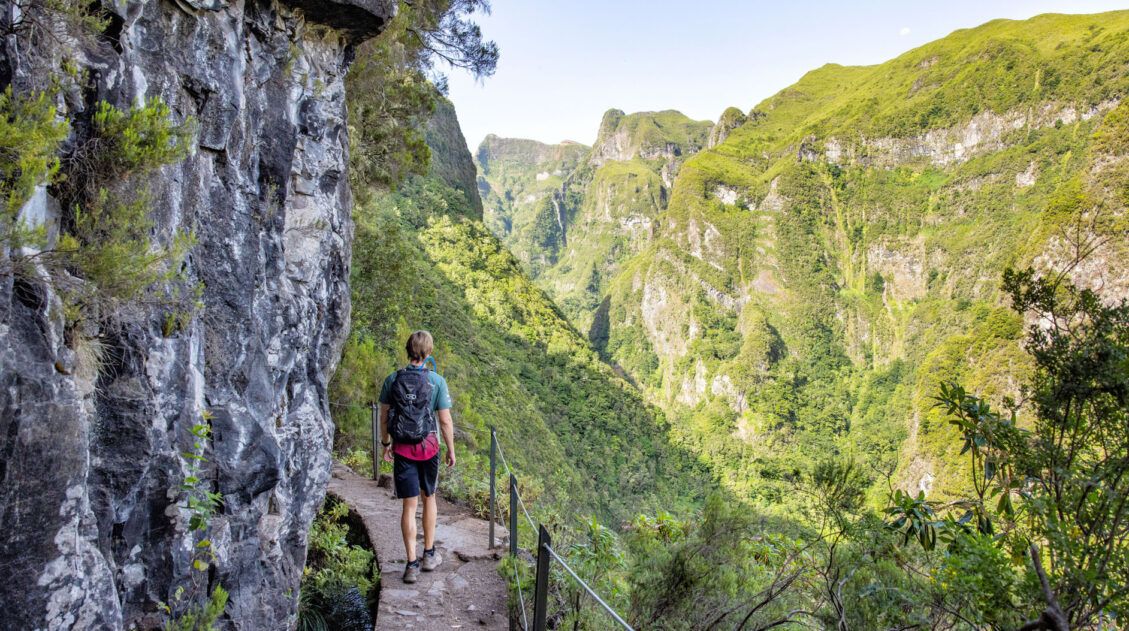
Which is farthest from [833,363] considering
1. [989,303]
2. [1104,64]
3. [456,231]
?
[456,231]

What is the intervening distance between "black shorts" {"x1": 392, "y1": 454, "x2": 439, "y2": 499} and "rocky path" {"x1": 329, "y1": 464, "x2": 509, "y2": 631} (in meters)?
0.72

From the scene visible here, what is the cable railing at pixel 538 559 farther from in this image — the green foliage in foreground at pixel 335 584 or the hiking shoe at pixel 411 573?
the green foliage in foreground at pixel 335 584

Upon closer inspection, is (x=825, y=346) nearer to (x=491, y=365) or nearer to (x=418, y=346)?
(x=491, y=365)

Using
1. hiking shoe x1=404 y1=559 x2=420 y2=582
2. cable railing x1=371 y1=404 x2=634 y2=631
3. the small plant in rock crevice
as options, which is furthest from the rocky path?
the small plant in rock crevice

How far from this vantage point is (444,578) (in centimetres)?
435

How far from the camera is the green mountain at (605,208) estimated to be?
142m

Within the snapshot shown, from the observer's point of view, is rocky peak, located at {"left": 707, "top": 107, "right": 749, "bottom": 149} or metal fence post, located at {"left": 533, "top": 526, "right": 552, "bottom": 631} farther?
rocky peak, located at {"left": 707, "top": 107, "right": 749, "bottom": 149}

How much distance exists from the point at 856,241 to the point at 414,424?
102373mm

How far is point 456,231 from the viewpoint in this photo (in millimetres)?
36219

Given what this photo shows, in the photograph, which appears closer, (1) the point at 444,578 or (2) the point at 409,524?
(2) the point at 409,524

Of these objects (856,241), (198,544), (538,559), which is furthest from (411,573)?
(856,241)

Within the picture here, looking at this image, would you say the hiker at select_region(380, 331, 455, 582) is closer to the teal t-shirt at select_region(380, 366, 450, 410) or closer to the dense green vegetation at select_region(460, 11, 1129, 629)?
the teal t-shirt at select_region(380, 366, 450, 410)

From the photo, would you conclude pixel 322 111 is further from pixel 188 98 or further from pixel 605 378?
pixel 605 378

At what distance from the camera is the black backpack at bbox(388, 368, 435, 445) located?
3.86 m
